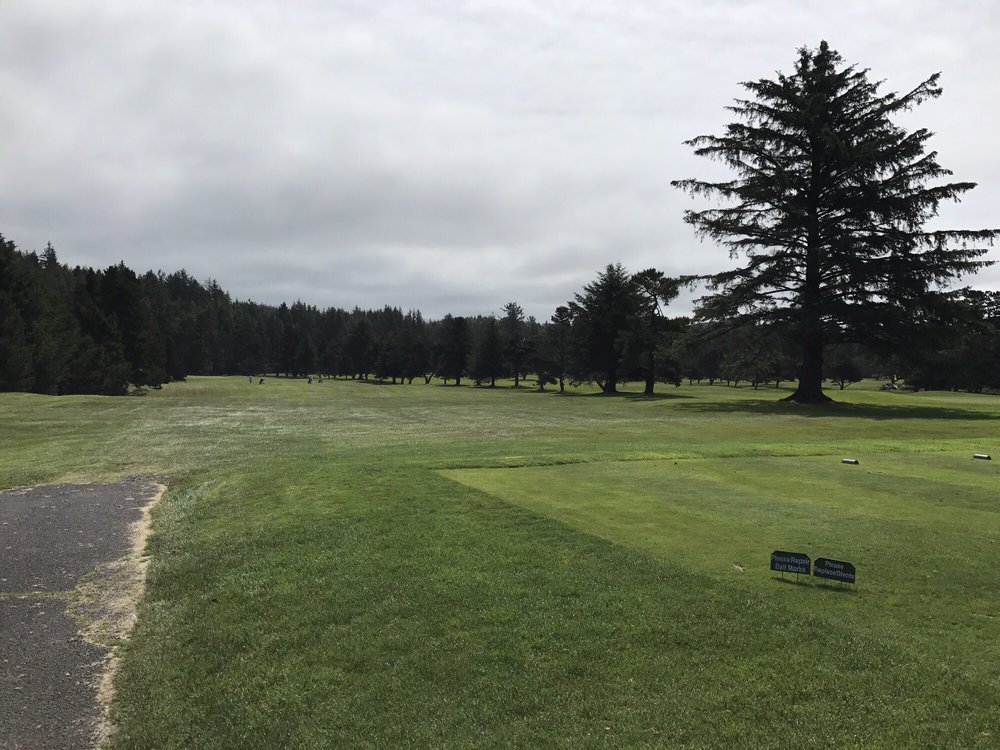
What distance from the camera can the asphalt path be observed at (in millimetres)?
5996

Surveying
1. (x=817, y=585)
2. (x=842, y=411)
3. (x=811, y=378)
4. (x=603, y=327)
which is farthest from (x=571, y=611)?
(x=603, y=327)

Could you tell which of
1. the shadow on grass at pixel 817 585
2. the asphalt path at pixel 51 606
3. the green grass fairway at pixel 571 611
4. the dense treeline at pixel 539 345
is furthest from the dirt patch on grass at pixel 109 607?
the dense treeline at pixel 539 345

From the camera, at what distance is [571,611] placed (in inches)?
280

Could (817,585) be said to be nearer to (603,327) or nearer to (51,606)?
(51,606)

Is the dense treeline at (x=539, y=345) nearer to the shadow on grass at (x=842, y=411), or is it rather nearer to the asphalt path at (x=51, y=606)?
the shadow on grass at (x=842, y=411)

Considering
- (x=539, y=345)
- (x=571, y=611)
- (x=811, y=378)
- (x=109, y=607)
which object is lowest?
(x=109, y=607)

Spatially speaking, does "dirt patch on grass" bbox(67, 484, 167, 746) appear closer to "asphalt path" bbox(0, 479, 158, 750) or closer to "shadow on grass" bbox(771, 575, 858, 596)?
"asphalt path" bbox(0, 479, 158, 750)

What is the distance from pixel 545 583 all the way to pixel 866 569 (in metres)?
3.83

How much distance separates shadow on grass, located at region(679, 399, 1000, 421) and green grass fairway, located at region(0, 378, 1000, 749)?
71.6 feet

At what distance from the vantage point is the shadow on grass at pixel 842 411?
35.5 metres

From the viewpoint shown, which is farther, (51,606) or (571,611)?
(51,606)

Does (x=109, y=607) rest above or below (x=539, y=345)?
below

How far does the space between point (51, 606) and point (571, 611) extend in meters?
6.88

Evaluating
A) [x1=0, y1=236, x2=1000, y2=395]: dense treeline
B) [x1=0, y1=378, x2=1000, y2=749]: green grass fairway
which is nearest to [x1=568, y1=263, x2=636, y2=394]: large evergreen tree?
[x1=0, y1=236, x2=1000, y2=395]: dense treeline
